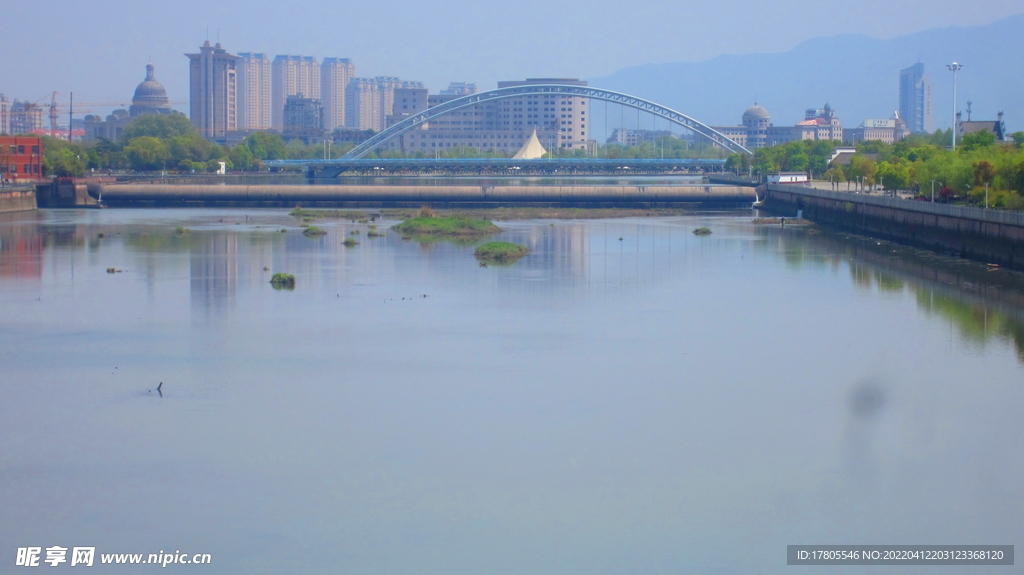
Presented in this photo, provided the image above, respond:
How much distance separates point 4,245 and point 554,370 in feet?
64.4

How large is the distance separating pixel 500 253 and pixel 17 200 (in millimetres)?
23305

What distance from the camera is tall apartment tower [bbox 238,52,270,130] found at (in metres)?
179

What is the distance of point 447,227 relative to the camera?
108ft

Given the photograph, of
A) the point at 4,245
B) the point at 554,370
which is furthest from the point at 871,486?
the point at 4,245

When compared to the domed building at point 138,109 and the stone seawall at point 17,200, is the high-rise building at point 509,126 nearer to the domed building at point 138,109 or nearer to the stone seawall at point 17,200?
the domed building at point 138,109

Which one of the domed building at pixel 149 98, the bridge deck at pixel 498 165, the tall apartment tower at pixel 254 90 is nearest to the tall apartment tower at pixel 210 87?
the domed building at pixel 149 98

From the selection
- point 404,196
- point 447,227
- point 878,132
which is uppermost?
point 878,132

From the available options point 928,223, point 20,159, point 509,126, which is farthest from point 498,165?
point 928,223

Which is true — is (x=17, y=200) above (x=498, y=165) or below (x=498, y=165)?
below

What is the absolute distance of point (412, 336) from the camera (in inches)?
611

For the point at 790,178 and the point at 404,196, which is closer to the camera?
the point at 404,196

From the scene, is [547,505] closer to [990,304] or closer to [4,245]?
[990,304]

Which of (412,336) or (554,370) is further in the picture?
(412,336)

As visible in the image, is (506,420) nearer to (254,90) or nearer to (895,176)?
(895,176)
